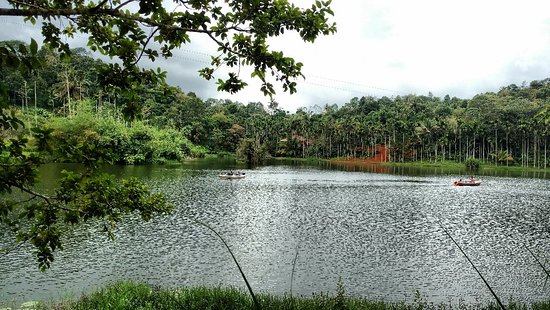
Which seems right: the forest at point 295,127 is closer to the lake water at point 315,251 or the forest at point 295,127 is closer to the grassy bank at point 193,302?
the lake water at point 315,251

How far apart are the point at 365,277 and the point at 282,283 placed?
3589 millimetres

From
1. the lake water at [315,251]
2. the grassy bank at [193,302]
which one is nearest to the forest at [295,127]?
the lake water at [315,251]

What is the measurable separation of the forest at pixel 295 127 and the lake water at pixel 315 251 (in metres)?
43.3

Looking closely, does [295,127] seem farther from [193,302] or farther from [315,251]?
[193,302]

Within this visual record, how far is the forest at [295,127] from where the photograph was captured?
247ft

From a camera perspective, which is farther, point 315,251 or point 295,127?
point 295,127

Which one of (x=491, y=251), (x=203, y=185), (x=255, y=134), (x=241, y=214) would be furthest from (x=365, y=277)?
(x=255, y=134)

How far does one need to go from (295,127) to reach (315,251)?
328 ft

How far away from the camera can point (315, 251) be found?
66.3ft

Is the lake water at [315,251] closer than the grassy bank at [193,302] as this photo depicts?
No

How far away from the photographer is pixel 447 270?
1802 cm

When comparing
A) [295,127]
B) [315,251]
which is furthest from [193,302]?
[295,127]

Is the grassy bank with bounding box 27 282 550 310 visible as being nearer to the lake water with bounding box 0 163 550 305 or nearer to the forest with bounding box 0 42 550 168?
the lake water with bounding box 0 163 550 305

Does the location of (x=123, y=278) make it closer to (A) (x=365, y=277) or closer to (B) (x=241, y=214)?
(A) (x=365, y=277)
